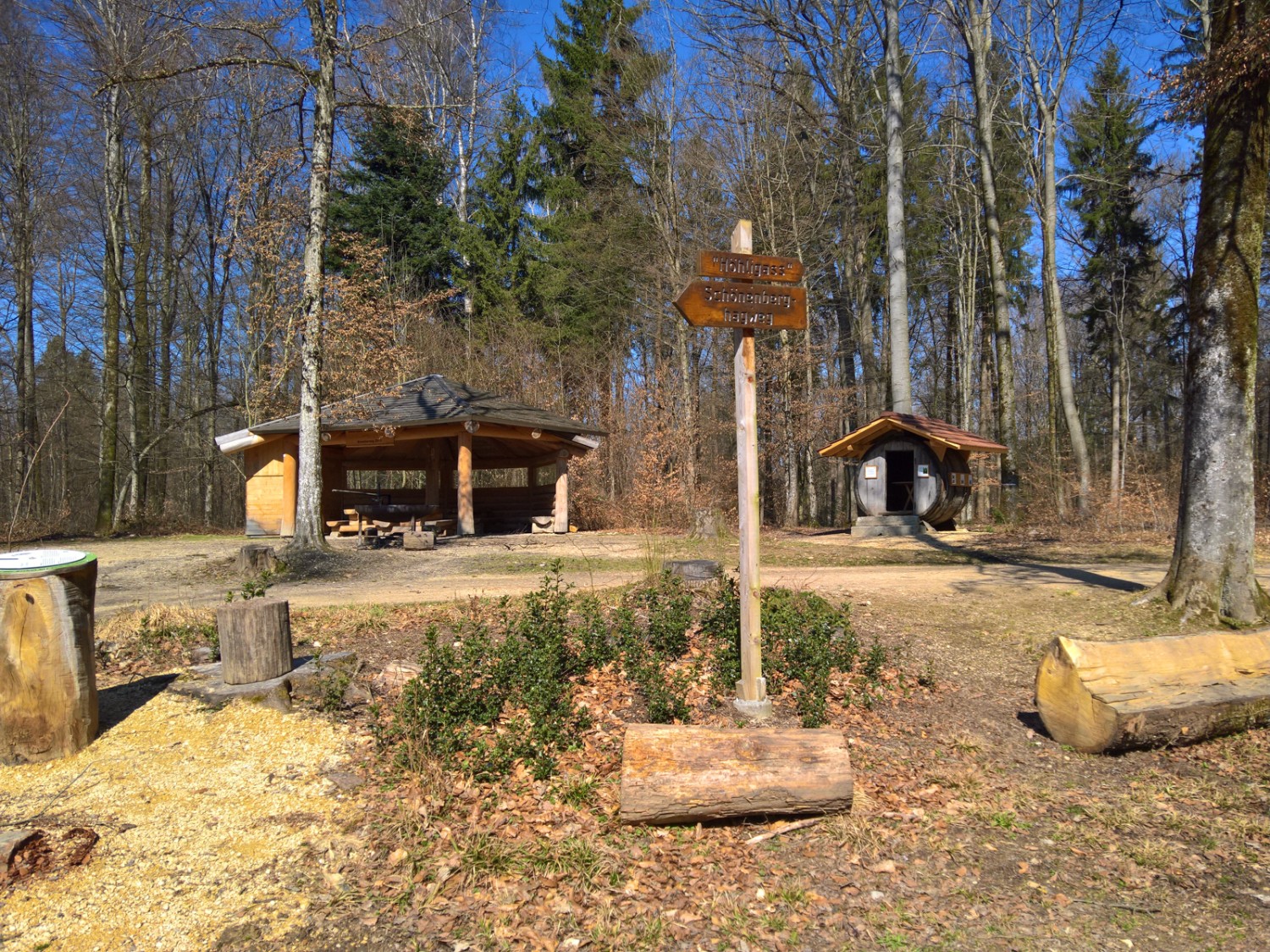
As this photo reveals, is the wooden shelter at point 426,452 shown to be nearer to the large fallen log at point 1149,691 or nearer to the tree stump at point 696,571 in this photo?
the tree stump at point 696,571

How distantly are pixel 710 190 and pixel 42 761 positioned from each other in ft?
68.1

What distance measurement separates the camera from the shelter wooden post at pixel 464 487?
16562mm

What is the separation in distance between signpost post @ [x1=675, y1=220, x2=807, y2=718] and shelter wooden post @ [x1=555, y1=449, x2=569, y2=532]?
13.1m

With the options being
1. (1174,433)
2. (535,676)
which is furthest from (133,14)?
(1174,433)

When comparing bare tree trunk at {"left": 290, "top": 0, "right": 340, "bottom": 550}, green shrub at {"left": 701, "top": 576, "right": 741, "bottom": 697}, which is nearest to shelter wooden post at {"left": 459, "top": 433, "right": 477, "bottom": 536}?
bare tree trunk at {"left": 290, "top": 0, "right": 340, "bottom": 550}

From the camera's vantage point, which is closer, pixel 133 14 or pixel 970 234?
pixel 133 14

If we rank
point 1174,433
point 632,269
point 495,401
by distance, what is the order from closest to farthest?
point 495,401 < point 632,269 < point 1174,433

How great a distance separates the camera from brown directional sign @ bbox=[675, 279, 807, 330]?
4719 mm

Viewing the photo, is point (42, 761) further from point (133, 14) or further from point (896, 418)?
point (133, 14)

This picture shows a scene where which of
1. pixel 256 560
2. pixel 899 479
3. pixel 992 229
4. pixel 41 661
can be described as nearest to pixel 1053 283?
pixel 992 229

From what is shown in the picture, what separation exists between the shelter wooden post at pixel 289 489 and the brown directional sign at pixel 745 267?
14674mm

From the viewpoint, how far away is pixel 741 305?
4816 millimetres

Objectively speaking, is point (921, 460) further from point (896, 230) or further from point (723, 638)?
point (723, 638)

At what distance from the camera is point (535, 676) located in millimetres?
5090
